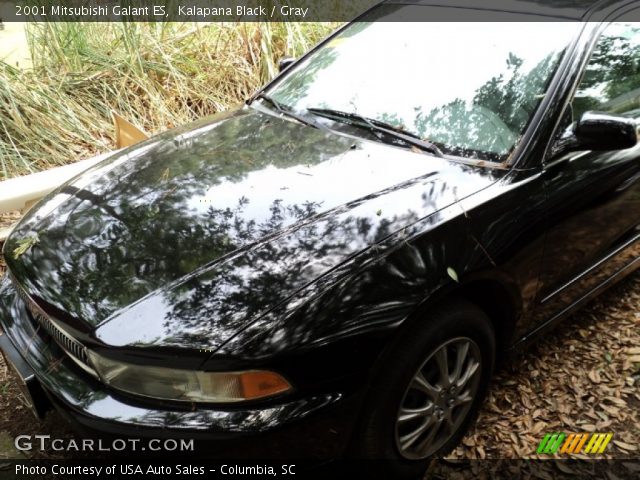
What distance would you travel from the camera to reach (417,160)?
2.17 meters

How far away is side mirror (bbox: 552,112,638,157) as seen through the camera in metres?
2.02

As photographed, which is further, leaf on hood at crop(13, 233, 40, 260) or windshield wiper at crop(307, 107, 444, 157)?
windshield wiper at crop(307, 107, 444, 157)

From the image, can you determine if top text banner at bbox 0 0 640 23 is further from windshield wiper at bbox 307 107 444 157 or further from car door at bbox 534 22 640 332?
car door at bbox 534 22 640 332

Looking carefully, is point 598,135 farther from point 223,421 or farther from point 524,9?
point 223,421

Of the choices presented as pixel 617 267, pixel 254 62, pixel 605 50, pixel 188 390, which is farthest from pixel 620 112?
pixel 254 62

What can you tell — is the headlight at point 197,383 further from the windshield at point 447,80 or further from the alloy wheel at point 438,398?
the windshield at point 447,80

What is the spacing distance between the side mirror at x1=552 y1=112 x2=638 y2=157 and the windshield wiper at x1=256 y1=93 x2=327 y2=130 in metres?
0.99

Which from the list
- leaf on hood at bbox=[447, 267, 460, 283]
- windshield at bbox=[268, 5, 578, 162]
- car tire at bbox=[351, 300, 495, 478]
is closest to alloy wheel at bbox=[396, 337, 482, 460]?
car tire at bbox=[351, 300, 495, 478]

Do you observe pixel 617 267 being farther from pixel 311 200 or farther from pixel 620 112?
pixel 311 200

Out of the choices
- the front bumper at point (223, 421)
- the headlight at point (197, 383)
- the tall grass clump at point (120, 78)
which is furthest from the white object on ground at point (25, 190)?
the headlight at point (197, 383)

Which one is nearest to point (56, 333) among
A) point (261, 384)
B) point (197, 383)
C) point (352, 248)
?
point (197, 383)

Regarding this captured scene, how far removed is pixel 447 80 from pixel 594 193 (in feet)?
2.44

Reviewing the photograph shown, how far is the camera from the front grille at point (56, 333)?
1729mm

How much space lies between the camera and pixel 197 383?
5.21 ft
